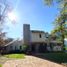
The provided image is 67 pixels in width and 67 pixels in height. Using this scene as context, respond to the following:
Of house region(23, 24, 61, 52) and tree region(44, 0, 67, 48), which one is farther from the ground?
tree region(44, 0, 67, 48)

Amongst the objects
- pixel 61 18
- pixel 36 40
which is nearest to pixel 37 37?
pixel 36 40

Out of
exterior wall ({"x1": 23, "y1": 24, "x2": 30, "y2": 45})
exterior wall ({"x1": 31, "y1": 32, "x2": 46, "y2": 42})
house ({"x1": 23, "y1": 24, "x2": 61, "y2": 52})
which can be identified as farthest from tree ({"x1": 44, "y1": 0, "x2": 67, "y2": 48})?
exterior wall ({"x1": 31, "y1": 32, "x2": 46, "y2": 42})

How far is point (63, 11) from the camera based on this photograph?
10641 millimetres

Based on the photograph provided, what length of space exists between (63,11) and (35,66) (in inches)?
378

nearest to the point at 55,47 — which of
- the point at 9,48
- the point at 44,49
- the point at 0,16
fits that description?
the point at 44,49

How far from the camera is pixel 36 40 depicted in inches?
1986

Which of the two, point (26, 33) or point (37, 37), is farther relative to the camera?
point (37, 37)

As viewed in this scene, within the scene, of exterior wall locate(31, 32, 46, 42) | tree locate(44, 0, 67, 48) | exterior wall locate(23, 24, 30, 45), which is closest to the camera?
tree locate(44, 0, 67, 48)

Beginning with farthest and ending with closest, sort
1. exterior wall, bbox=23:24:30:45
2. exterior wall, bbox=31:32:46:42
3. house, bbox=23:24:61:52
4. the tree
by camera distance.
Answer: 1. exterior wall, bbox=31:32:46:42
2. exterior wall, bbox=23:24:30:45
3. house, bbox=23:24:61:52
4. the tree

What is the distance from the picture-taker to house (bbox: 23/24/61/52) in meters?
49.6

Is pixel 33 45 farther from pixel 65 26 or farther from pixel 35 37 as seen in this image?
pixel 65 26

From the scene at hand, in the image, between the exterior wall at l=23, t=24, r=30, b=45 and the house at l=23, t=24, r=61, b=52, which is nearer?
the house at l=23, t=24, r=61, b=52

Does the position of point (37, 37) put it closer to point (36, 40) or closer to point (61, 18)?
point (36, 40)

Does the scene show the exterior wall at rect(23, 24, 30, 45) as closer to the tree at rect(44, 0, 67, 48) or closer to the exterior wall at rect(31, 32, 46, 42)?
the exterior wall at rect(31, 32, 46, 42)
